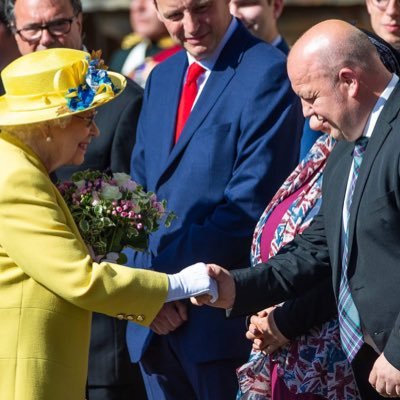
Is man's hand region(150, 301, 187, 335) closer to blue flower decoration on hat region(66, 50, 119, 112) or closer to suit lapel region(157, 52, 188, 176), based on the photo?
suit lapel region(157, 52, 188, 176)

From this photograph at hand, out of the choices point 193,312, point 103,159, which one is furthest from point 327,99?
point 103,159

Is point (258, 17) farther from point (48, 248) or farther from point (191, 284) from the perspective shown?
point (48, 248)

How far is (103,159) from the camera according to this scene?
20.0 ft

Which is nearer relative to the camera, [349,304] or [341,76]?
[341,76]

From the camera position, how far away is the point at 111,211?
194 inches

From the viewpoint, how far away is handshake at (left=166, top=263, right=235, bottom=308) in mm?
4727

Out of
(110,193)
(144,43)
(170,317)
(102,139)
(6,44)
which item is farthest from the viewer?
(144,43)

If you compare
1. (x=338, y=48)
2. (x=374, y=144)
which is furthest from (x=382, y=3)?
(x=374, y=144)

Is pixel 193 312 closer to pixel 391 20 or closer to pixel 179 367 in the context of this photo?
pixel 179 367

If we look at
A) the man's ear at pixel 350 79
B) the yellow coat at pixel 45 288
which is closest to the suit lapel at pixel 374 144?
the man's ear at pixel 350 79

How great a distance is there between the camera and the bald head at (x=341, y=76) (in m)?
4.36

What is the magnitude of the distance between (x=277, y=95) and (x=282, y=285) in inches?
38.3

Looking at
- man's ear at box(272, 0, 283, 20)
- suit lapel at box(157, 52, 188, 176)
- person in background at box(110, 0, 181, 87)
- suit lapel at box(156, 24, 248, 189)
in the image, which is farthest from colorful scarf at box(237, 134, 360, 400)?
person in background at box(110, 0, 181, 87)

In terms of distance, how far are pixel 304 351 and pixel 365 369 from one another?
0.31 meters
